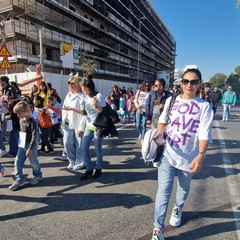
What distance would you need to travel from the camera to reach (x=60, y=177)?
4105 millimetres

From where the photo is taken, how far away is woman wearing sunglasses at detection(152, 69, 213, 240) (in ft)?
7.12

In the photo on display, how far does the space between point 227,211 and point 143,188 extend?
1289 millimetres

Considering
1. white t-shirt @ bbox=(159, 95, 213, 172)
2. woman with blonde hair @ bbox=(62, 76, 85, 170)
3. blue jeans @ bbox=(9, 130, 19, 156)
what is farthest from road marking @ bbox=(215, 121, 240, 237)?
blue jeans @ bbox=(9, 130, 19, 156)

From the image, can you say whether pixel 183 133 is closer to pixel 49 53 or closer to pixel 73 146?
pixel 73 146

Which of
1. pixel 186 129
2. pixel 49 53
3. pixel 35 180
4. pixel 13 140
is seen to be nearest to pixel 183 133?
pixel 186 129

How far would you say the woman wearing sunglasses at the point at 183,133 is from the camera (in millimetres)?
2170

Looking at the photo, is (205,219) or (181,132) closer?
(181,132)

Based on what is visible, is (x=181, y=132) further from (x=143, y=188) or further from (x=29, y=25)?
(x=29, y=25)

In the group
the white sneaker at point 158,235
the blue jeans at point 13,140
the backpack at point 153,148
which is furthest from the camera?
the blue jeans at point 13,140

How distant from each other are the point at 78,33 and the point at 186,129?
3109 cm

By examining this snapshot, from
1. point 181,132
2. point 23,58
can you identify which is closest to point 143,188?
point 181,132

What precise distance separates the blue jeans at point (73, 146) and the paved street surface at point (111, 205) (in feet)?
0.91

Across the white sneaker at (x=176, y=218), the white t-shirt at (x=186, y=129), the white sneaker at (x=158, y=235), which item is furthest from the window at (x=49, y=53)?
the white sneaker at (x=158, y=235)

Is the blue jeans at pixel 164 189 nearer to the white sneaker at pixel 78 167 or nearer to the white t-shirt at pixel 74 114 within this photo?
the white t-shirt at pixel 74 114
